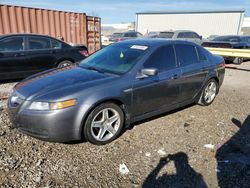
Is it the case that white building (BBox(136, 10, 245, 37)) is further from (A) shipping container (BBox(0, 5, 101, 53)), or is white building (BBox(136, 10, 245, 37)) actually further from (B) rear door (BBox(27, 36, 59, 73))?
(B) rear door (BBox(27, 36, 59, 73))

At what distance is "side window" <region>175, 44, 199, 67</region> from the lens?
15.2 ft

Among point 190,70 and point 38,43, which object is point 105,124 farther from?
point 38,43

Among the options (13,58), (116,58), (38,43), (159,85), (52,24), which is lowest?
(13,58)

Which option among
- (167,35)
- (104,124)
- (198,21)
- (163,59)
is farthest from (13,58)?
(198,21)

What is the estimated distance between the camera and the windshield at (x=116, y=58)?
13.2ft

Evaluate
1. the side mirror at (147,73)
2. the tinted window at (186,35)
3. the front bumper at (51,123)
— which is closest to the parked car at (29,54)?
the front bumper at (51,123)

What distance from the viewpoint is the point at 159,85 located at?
13.6 feet

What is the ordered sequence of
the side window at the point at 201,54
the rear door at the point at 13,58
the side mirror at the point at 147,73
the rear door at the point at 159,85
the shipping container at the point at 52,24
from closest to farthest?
the side mirror at the point at 147,73 < the rear door at the point at 159,85 < the side window at the point at 201,54 < the rear door at the point at 13,58 < the shipping container at the point at 52,24

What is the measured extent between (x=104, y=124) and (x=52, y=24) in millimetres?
8191

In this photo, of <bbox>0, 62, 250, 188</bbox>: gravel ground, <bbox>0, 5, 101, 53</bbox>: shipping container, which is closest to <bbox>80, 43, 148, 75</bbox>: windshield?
<bbox>0, 62, 250, 188</bbox>: gravel ground

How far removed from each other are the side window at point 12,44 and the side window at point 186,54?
4812 mm

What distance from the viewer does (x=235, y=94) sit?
6836 mm

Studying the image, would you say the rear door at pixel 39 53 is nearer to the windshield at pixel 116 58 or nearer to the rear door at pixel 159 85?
the windshield at pixel 116 58

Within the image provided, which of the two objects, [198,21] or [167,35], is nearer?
[167,35]
